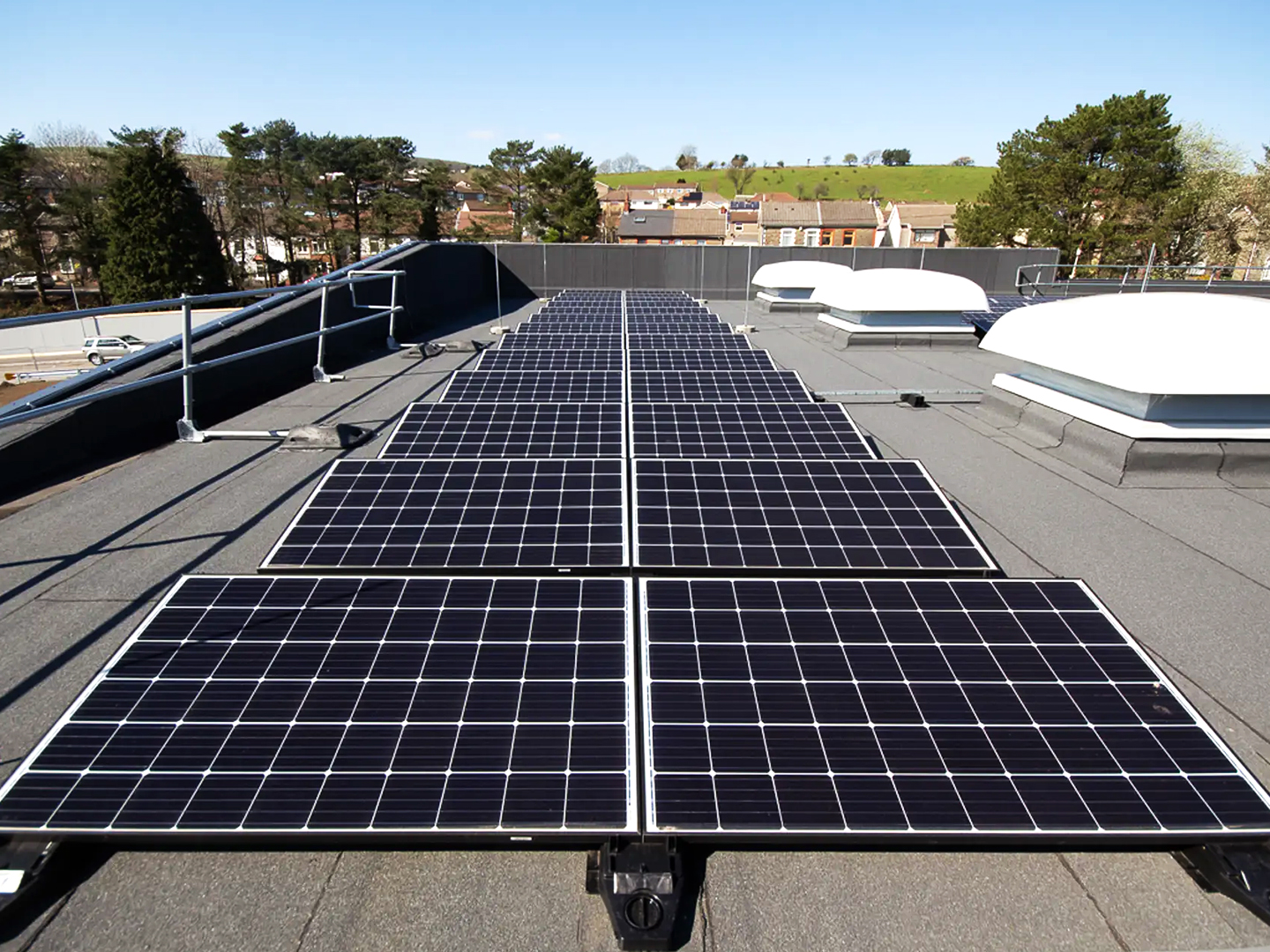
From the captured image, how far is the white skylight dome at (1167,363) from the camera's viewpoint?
822 cm

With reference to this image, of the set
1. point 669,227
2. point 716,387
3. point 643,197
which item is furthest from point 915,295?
point 643,197

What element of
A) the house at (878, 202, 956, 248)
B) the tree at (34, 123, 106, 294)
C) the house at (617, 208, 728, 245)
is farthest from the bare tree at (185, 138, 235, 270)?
the house at (878, 202, 956, 248)

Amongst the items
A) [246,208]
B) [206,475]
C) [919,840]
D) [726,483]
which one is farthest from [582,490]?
[246,208]

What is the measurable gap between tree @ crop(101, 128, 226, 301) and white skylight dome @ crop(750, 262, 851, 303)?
142 feet

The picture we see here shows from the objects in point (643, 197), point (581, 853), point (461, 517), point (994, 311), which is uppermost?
point (643, 197)

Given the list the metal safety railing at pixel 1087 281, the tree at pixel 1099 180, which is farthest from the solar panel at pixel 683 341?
the tree at pixel 1099 180

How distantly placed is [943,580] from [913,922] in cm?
294

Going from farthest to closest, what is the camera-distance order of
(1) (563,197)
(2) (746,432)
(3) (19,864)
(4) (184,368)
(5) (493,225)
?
(5) (493,225), (1) (563,197), (2) (746,432), (4) (184,368), (3) (19,864)

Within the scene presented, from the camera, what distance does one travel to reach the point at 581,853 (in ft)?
11.9

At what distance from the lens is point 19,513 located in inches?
292

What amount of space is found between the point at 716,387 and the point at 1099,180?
62.0m

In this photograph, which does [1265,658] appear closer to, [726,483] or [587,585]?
[726,483]

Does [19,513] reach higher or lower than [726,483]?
lower

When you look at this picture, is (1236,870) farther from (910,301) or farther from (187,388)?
(910,301)
